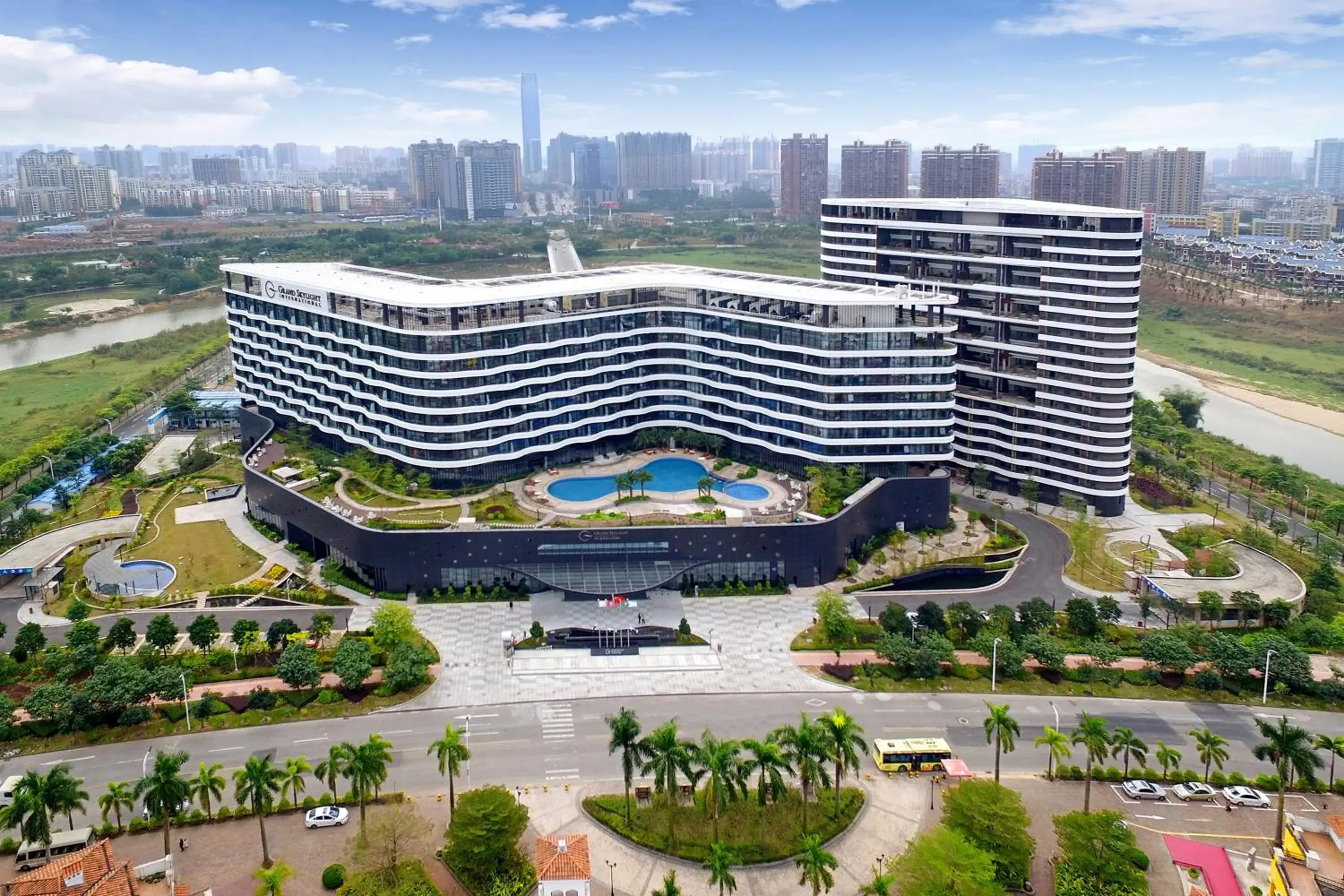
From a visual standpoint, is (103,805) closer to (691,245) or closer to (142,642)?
(142,642)

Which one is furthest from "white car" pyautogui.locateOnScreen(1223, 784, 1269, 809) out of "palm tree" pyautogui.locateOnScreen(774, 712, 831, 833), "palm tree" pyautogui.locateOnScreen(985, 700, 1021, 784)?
"palm tree" pyautogui.locateOnScreen(774, 712, 831, 833)

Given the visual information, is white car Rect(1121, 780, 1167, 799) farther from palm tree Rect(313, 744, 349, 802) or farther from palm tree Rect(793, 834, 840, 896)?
palm tree Rect(313, 744, 349, 802)

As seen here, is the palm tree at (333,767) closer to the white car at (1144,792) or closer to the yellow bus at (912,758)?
the yellow bus at (912,758)

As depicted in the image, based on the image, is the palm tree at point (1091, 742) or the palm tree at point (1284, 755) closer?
the palm tree at point (1284, 755)

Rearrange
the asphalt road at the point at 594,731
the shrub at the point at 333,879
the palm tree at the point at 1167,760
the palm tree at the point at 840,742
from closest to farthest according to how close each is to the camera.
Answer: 1. the shrub at the point at 333,879
2. the palm tree at the point at 840,742
3. the palm tree at the point at 1167,760
4. the asphalt road at the point at 594,731

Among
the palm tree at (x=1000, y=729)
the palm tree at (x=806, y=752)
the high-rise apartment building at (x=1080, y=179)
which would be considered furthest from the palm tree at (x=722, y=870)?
the high-rise apartment building at (x=1080, y=179)

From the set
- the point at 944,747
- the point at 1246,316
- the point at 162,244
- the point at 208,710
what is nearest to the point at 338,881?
the point at 208,710
